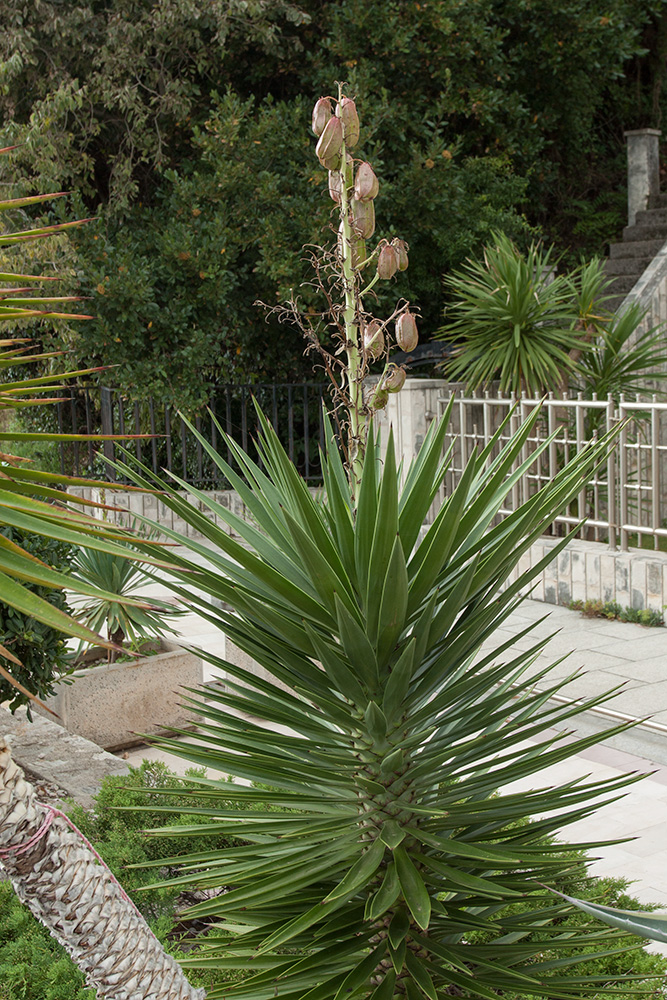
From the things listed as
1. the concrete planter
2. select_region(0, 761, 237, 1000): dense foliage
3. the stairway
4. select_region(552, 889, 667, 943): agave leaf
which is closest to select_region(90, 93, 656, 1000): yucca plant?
select_region(552, 889, 667, 943): agave leaf

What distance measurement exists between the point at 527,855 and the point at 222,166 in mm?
10469

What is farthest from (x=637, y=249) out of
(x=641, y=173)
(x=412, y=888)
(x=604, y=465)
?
(x=412, y=888)

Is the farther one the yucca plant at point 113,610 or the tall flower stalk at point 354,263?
the yucca plant at point 113,610

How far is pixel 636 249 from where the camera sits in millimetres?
13578

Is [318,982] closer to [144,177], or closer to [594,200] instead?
[144,177]

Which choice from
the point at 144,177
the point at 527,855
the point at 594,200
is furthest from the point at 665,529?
the point at 594,200

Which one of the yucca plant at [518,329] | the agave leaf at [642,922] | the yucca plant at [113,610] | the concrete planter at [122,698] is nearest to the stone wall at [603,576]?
the yucca plant at [518,329]

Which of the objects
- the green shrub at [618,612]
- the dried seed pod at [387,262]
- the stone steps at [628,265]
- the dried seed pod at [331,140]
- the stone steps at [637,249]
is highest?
the stone steps at [637,249]

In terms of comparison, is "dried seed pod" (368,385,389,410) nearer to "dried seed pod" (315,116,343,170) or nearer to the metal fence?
"dried seed pod" (315,116,343,170)

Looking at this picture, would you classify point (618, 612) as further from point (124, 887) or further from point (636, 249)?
point (636, 249)

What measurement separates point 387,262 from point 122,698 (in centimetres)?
417

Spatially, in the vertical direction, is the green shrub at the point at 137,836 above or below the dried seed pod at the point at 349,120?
below

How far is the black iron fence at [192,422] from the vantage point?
40.2 feet

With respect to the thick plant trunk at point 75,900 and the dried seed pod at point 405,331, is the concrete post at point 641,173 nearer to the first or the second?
the dried seed pod at point 405,331
